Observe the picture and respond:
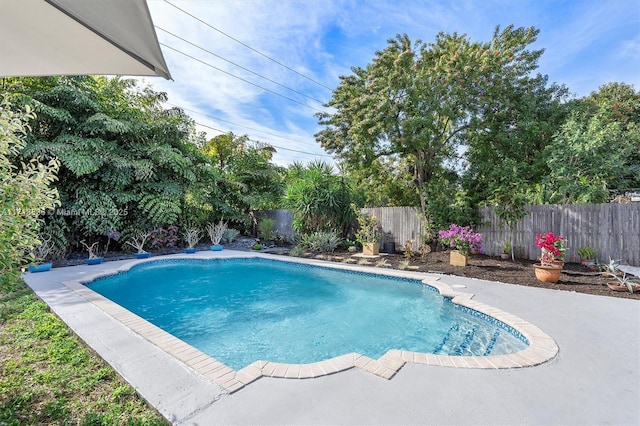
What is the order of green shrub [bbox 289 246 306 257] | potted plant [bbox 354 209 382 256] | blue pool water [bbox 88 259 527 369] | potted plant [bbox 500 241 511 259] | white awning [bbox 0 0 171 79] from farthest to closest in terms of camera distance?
1. green shrub [bbox 289 246 306 257]
2. potted plant [bbox 354 209 382 256]
3. potted plant [bbox 500 241 511 259]
4. blue pool water [bbox 88 259 527 369]
5. white awning [bbox 0 0 171 79]

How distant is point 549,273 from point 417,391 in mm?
5461

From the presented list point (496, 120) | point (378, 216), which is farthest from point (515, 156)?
point (378, 216)

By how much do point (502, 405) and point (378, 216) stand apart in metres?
9.44

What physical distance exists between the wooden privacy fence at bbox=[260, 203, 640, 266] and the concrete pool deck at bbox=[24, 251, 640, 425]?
4725mm

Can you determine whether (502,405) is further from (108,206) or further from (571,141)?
(108,206)

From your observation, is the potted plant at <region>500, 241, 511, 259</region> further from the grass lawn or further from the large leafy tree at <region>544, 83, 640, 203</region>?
the grass lawn

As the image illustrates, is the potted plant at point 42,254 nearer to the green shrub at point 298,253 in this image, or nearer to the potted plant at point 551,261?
the green shrub at point 298,253

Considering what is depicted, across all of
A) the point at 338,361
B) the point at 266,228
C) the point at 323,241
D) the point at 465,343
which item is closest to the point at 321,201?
the point at 323,241

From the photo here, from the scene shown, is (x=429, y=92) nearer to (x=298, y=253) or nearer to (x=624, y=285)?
(x=624, y=285)

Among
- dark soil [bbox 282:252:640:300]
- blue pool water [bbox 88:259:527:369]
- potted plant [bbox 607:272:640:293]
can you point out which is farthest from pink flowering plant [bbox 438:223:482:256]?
potted plant [bbox 607:272:640:293]

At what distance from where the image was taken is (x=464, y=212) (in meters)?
8.99

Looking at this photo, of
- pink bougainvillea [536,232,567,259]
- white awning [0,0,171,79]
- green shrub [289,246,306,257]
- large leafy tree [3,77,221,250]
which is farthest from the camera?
green shrub [289,246,306,257]

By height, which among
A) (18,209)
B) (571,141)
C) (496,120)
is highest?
(496,120)

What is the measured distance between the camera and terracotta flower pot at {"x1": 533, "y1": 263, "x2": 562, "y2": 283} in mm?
5992
